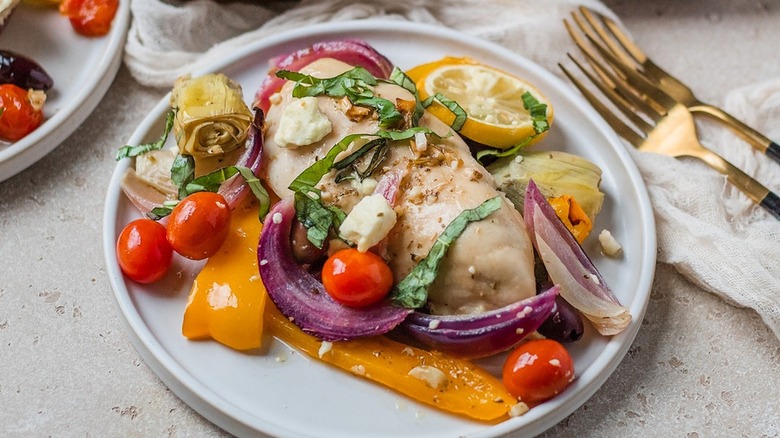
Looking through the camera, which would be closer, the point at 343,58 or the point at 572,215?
the point at 572,215

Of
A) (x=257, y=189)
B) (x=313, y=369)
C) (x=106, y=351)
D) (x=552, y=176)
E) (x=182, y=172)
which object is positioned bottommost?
(x=106, y=351)

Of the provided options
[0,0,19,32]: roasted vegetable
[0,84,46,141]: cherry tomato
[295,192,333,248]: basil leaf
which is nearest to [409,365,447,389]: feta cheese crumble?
[295,192,333,248]: basil leaf

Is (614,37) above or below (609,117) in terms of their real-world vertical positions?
above

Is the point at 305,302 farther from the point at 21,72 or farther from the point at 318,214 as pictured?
the point at 21,72

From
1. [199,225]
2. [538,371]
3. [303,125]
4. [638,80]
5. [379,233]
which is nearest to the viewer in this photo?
[538,371]

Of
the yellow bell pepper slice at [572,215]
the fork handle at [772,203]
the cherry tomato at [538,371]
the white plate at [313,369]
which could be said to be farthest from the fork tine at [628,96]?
the cherry tomato at [538,371]

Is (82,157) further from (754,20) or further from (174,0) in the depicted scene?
(754,20)

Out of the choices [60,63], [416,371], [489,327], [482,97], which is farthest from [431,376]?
[60,63]
